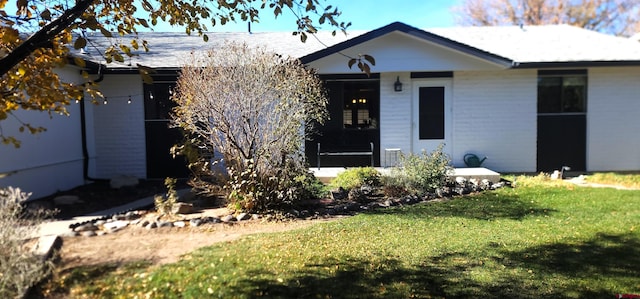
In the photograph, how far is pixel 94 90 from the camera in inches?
149

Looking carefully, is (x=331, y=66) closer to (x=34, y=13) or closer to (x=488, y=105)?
(x=488, y=105)

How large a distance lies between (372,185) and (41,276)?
6058mm

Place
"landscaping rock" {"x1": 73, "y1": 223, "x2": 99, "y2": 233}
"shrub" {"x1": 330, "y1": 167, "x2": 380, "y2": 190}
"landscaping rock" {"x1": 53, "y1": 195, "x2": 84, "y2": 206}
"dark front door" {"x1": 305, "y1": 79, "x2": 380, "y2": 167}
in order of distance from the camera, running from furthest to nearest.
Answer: "dark front door" {"x1": 305, "y1": 79, "x2": 380, "y2": 167}
"shrub" {"x1": 330, "y1": 167, "x2": 380, "y2": 190}
"landscaping rock" {"x1": 53, "y1": 195, "x2": 84, "y2": 206}
"landscaping rock" {"x1": 73, "y1": 223, "x2": 99, "y2": 233}

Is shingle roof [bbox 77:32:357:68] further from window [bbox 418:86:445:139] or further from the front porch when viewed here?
the front porch

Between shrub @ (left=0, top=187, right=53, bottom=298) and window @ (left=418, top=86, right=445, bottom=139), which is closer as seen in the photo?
shrub @ (left=0, top=187, right=53, bottom=298)

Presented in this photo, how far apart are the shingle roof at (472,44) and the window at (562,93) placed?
653mm

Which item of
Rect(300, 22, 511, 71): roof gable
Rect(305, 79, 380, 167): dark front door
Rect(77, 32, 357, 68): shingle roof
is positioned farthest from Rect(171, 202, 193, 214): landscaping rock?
Rect(300, 22, 511, 71): roof gable

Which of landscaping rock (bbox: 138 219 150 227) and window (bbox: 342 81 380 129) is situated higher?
window (bbox: 342 81 380 129)

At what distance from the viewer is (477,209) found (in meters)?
7.52

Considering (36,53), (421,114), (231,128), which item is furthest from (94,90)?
(421,114)

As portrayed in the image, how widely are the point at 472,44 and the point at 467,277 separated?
34.4 ft

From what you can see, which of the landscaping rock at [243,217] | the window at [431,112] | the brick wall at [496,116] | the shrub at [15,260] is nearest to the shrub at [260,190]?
the landscaping rock at [243,217]

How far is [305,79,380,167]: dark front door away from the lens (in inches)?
471

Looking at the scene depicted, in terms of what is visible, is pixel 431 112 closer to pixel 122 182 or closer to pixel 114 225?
pixel 122 182
